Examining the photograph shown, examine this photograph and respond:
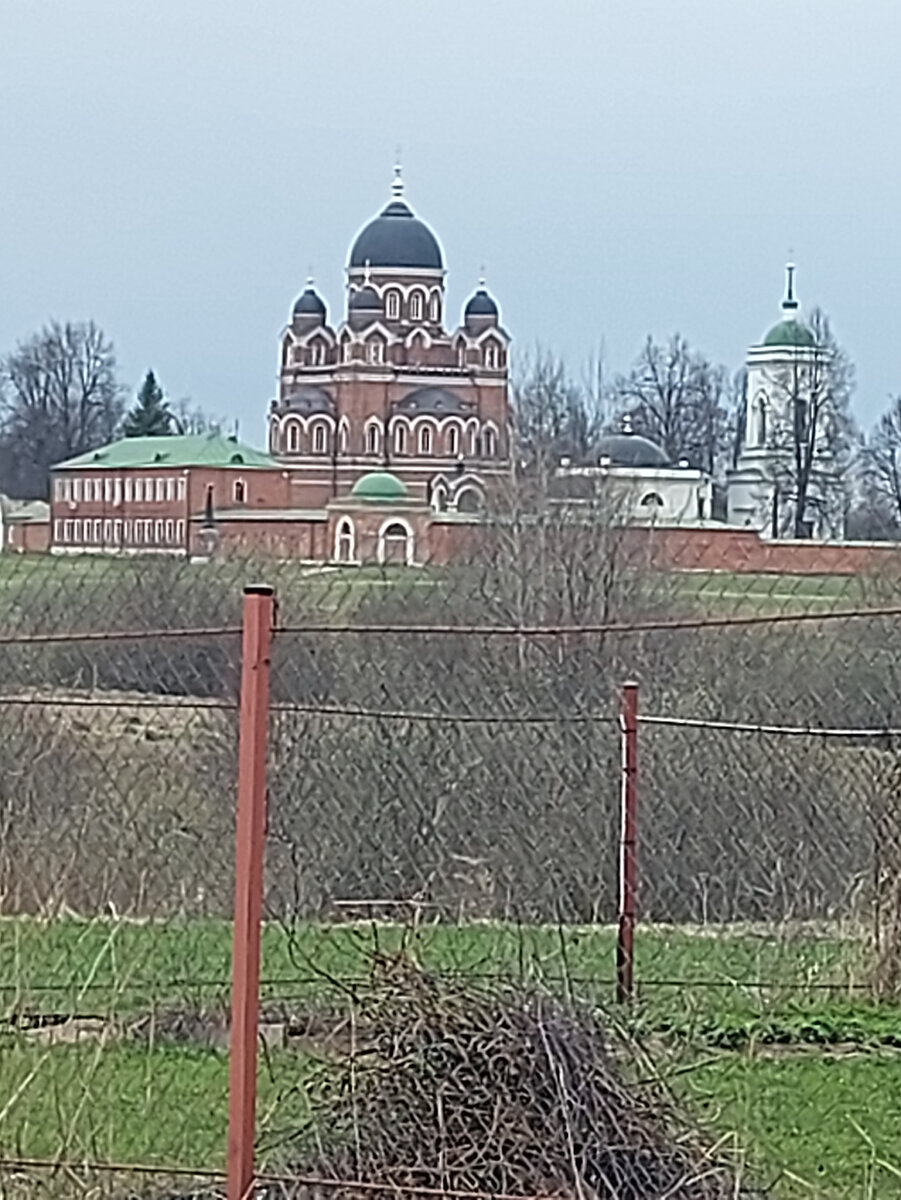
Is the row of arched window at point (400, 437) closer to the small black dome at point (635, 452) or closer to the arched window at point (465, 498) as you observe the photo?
the arched window at point (465, 498)

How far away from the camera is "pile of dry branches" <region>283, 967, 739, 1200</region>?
4.47 m

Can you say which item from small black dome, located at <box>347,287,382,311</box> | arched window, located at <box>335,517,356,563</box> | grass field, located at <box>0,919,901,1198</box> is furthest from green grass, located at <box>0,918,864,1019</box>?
small black dome, located at <box>347,287,382,311</box>

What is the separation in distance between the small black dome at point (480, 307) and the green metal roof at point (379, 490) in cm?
1439

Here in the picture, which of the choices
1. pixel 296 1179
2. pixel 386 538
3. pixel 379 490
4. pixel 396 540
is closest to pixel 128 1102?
pixel 296 1179

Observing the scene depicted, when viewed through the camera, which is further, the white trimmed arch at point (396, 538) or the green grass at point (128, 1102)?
the white trimmed arch at point (396, 538)

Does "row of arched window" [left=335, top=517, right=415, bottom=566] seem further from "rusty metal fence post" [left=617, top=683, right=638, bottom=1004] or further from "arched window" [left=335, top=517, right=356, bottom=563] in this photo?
"rusty metal fence post" [left=617, top=683, right=638, bottom=1004]

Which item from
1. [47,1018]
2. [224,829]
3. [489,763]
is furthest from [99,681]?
[47,1018]

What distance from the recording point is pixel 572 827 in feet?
30.7

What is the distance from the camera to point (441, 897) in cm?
862

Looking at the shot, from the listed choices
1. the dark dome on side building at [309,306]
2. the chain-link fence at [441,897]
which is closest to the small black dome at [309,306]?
the dark dome on side building at [309,306]

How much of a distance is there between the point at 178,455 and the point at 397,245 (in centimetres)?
1126

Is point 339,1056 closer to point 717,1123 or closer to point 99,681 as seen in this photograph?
point 717,1123

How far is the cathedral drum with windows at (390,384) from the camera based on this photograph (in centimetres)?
6306

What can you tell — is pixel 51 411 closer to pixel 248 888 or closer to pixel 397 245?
pixel 397 245
